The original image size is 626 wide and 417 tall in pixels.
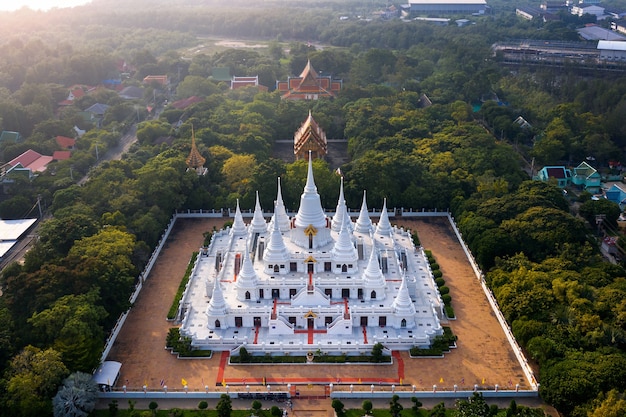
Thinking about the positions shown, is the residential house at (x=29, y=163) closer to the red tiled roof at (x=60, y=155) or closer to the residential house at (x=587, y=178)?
the red tiled roof at (x=60, y=155)

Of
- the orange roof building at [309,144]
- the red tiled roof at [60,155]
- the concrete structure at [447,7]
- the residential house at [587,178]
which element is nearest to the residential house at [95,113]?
the red tiled roof at [60,155]

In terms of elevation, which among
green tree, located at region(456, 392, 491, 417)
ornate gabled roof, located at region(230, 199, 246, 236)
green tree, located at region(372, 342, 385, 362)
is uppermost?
green tree, located at region(456, 392, 491, 417)

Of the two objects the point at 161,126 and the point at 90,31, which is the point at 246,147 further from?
the point at 90,31

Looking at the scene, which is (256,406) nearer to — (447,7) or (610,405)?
(610,405)

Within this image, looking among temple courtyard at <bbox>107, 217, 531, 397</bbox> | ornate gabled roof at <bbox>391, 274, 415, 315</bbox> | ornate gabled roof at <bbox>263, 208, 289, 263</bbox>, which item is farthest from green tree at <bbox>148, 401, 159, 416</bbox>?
ornate gabled roof at <bbox>391, 274, 415, 315</bbox>

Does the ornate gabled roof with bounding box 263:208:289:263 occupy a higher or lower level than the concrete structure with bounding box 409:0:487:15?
Result: higher

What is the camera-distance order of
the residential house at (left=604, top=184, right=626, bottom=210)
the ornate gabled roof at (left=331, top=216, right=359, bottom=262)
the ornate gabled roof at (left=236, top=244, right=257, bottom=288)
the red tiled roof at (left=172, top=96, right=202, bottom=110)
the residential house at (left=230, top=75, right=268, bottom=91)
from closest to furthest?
the ornate gabled roof at (left=236, top=244, right=257, bottom=288), the ornate gabled roof at (left=331, top=216, right=359, bottom=262), the residential house at (left=604, top=184, right=626, bottom=210), the red tiled roof at (left=172, top=96, right=202, bottom=110), the residential house at (left=230, top=75, right=268, bottom=91)

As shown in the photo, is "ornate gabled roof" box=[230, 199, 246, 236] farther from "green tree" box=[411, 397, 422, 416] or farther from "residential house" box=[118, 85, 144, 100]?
"residential house" box=[118, 85, 144, 100]

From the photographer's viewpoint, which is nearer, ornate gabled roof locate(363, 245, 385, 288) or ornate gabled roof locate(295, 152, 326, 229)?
ornate gabled roof locate(363, 245, 385, 288)
